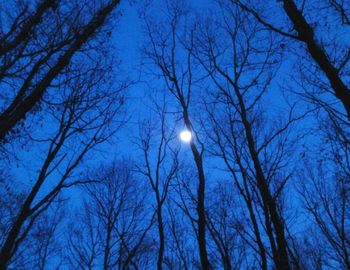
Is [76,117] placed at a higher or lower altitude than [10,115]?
higher

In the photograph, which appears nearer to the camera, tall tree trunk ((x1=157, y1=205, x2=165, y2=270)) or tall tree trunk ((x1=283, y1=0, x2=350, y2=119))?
tall tree trunk ((x1=283, y1=0, x2=350, y2=119))

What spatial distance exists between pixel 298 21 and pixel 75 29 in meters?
4.89

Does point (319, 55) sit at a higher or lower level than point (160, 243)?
higher

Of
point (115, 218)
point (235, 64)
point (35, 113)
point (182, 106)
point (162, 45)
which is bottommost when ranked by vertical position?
point (35, 113)

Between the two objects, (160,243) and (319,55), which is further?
(160,243)

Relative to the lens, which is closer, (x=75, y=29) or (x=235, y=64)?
(x=75, y=29)

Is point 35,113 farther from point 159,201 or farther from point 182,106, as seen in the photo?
point 159,201

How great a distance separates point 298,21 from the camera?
5680 mm

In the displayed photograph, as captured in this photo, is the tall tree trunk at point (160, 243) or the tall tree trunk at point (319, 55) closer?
the tall tree trunk at point (319, 55)

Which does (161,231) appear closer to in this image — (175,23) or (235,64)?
(235,64)

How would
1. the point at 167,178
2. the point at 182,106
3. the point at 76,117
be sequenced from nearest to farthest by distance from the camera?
the point at 76,117, the point at 182,106, the point at 167,178

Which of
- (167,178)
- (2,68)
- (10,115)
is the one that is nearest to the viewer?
(10,115)

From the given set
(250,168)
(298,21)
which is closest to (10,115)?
(298,21)

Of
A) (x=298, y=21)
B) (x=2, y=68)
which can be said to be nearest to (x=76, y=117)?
(x=2, y=68)
